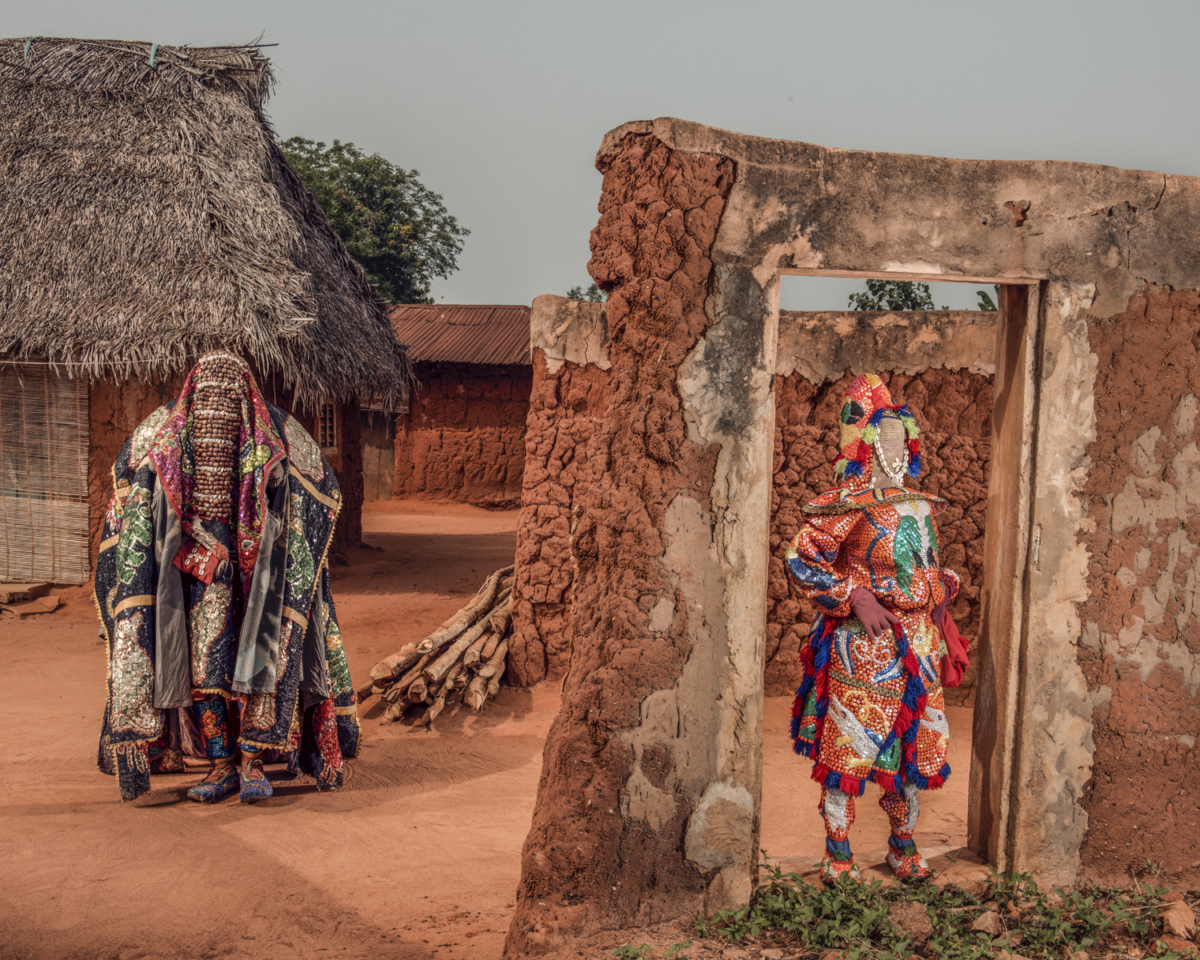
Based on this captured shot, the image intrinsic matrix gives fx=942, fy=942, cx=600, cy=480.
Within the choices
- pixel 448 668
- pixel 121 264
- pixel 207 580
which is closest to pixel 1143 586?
pixel 207 580

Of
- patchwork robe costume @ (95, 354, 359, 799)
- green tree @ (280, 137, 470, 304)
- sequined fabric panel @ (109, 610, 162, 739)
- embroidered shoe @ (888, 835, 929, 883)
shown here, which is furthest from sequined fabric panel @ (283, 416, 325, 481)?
green tree @ (280, 137, 470, 304)

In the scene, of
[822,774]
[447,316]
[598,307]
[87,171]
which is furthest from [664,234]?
[447,316]

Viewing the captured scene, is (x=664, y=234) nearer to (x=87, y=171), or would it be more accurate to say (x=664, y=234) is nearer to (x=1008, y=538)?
(x=1008, y=538)

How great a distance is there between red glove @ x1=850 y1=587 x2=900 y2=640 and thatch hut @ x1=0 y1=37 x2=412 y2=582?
5.77m

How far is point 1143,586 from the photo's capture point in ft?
10.4

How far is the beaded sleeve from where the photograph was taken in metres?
3.08

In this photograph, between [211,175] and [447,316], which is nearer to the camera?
[211,175]

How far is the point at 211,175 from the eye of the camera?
326 inches

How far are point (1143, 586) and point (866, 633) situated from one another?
3.19ft

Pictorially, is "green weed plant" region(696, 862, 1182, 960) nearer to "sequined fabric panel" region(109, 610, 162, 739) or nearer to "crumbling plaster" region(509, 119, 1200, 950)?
"crumbling plaster" region(509, 119, 1200, 950)

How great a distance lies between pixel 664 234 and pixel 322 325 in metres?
6.58

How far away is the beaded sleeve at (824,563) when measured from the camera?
308 cm

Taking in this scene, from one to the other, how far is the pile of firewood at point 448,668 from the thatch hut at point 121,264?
3054mm

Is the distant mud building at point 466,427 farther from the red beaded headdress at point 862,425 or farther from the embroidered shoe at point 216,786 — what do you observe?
the red beaded headdress at point 862,425
